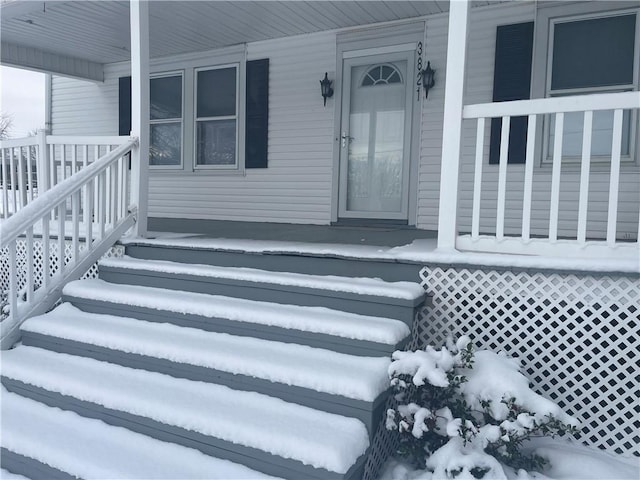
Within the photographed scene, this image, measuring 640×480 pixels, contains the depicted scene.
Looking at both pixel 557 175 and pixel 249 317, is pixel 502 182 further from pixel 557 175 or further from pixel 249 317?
pixel 249 317

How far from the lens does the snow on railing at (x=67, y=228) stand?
9.96 feet

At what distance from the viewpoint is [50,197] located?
125 inches

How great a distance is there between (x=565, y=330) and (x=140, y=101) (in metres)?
3.66

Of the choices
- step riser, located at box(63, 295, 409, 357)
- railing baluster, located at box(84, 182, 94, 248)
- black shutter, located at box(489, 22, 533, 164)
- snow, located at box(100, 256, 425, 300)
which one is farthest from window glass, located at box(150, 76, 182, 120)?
black shutter, located at box(489, 22, 533, 164)

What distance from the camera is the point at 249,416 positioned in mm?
2025

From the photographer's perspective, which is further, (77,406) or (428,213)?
(428,213)

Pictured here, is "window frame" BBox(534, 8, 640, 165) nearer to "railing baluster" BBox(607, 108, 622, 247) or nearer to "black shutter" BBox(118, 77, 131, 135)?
"railing baluster" BBox(607, 108, 622, 247)

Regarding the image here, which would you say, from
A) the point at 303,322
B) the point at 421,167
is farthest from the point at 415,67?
the point at 303,322

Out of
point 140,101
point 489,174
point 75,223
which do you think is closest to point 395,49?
point 489,174

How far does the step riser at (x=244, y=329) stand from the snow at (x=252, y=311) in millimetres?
25

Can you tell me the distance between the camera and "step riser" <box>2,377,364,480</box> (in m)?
1.79

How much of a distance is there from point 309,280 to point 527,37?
3332mm

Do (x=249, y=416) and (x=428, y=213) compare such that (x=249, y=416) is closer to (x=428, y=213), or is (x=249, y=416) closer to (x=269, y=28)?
(x=428, y=213)

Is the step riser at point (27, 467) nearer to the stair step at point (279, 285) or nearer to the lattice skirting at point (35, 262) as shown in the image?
the stair step at point (279, 285)
